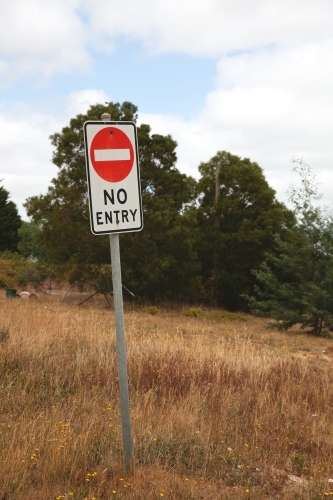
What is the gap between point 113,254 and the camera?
164 inches

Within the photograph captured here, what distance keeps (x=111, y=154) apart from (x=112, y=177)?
167mm

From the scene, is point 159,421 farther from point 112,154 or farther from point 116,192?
point 112,154

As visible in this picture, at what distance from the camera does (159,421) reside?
545 cm

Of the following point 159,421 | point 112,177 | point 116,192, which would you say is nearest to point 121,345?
point 116,192

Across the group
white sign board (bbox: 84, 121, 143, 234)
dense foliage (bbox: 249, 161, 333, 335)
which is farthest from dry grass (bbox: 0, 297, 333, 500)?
dense foliage (bbox: 249, 161, 333, 335)

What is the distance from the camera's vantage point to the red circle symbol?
4.15 metres

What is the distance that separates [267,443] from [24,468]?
7.72 ft

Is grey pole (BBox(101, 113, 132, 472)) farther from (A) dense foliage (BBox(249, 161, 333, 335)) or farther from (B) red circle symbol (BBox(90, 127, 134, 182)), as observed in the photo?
(A) dense foliage (BBox(249, 161, 333, 335))

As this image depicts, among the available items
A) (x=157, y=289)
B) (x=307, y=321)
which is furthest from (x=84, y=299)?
(x=307, y=321)

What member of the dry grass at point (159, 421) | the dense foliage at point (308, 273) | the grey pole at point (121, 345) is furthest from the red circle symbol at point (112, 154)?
the dense foliage at point (308, 273)

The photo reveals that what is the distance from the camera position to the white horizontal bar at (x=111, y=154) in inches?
163

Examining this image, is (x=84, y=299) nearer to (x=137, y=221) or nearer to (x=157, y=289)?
(x=157, y=289)

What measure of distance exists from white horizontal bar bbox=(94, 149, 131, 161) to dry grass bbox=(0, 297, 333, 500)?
2143 mm

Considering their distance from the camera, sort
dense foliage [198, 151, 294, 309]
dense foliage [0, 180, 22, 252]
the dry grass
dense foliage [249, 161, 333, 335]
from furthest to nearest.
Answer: dense foliage [0, 180, 22, 252]
dense foliage [198, 151, 294, 309]
dense foliage [249, 161, 333, 335]
the dry grass
